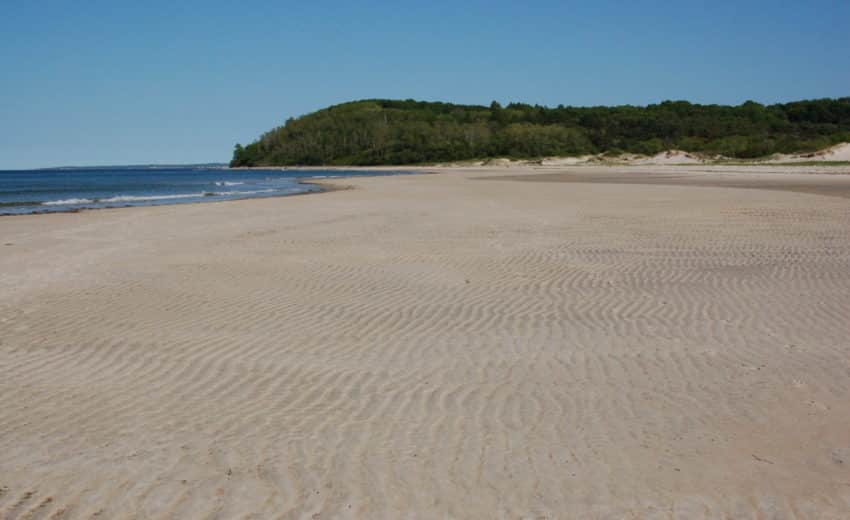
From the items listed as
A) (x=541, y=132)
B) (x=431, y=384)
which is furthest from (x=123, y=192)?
A: (x=541, y=132)

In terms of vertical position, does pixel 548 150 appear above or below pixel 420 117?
below

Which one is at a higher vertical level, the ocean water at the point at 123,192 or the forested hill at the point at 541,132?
the forested hill at the point at 541,132

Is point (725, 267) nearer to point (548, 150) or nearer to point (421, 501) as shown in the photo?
point (421, 501)

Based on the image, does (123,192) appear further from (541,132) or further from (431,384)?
(541,132)

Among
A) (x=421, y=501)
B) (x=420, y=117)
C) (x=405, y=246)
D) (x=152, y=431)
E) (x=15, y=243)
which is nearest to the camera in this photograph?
(x=421, y=501)

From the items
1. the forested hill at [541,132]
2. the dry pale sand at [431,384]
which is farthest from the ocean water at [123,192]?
the forested hill at [541,132]

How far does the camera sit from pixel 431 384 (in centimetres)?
586

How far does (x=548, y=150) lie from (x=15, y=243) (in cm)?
11126

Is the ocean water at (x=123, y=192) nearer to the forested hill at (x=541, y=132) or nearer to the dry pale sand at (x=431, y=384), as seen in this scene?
the dry pale sand at (x=431, y=384)

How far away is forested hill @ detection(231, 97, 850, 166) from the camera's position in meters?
105

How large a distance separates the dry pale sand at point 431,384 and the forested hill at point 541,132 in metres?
75.9

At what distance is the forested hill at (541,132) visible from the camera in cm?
10519

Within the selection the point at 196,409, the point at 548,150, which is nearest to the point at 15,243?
A: the point at 196,409

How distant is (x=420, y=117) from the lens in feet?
565
